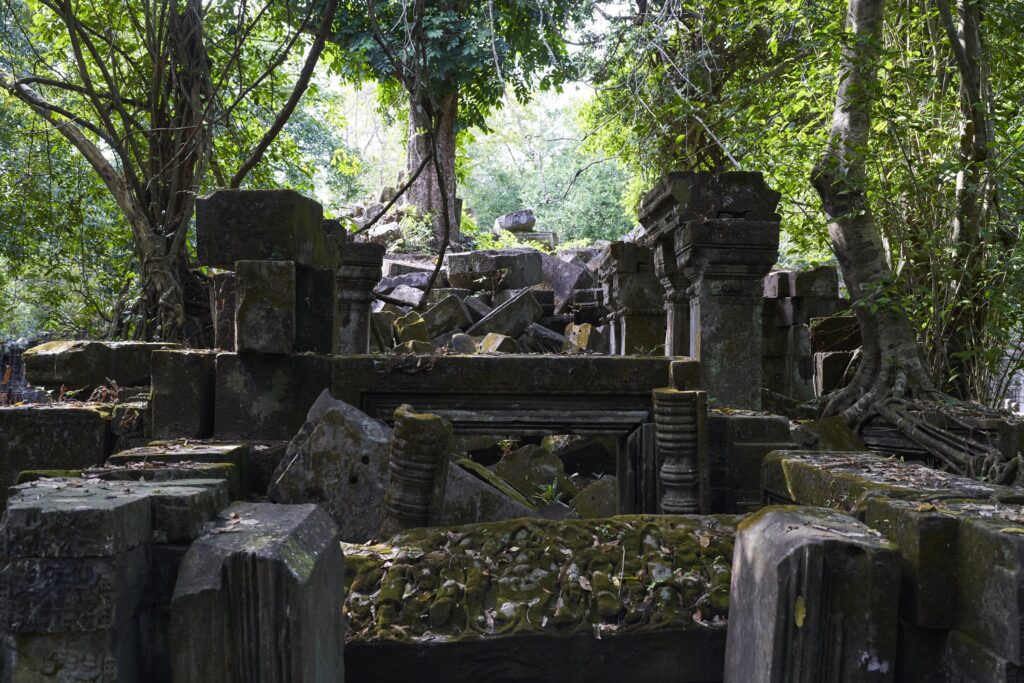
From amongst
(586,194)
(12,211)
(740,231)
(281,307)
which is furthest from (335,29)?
(586,194)

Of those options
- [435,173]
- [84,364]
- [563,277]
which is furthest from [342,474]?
[435,173]

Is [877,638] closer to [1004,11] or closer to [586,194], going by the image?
[1004,11]

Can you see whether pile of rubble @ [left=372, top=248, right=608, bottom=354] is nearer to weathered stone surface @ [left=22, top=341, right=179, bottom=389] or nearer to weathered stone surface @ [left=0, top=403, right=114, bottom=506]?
weathered stone surface @ [left=22, top=341, right=179, bottom=389]

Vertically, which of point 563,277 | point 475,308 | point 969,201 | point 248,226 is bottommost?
point 475,308

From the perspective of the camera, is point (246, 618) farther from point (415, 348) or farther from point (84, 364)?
point (415, 348)

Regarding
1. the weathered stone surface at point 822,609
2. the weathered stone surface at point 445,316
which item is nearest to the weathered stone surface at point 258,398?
the weathered stone surface at point 822,609

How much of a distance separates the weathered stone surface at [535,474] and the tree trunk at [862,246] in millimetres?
3036

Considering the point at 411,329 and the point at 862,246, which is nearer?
the point at 862,246

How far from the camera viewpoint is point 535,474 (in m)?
5.85

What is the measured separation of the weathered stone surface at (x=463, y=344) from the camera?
905cm

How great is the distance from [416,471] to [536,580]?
91 centimetres

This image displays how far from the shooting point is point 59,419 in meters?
3.99

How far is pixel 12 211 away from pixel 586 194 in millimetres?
22732

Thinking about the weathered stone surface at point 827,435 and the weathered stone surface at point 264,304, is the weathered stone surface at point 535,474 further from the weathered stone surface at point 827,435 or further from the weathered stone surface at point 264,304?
the weathered stone surface at point 264,304
